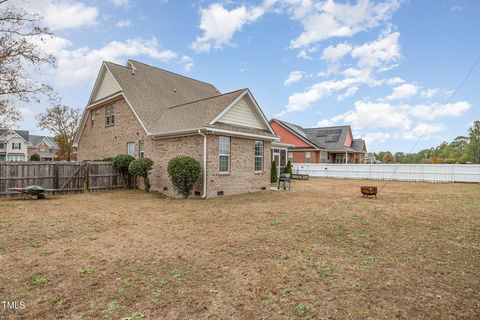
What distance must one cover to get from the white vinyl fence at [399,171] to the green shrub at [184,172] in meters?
20.6

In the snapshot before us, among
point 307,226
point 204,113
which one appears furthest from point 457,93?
point 204,113

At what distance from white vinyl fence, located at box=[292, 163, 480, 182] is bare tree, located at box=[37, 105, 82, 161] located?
30.6 metres

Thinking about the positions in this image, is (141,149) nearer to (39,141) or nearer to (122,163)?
(122,163)

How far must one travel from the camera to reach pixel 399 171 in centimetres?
2547

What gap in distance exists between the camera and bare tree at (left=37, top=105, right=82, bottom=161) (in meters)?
36.0

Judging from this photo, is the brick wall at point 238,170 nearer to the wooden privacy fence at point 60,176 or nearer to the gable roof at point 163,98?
the gable roof at point 163,98

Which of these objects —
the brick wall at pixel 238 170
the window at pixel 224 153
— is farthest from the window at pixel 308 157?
the window at pixel 224 153

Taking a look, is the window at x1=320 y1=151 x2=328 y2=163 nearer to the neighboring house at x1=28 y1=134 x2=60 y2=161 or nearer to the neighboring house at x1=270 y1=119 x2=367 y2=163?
the neighboring house at x1=270 y1=119 x2=367 y2=163

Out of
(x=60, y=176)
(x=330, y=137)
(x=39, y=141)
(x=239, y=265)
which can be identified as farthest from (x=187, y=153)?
(x=39, y=141)

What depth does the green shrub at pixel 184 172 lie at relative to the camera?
38.9ft

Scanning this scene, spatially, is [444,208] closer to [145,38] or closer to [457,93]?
[457,93]

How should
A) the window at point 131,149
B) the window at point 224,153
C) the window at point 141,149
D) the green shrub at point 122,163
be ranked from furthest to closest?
the window at point 131,149 → the window at point 141,149 → the green shrub at point 122,163 → the window at point 224,153

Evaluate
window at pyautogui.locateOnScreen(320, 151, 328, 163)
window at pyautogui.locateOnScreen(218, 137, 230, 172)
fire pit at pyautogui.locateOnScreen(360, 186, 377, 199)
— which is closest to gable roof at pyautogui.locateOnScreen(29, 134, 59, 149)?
window at pyautogui.locateOnScreen(320, 151, 328, 163)

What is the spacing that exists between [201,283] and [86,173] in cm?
1333
